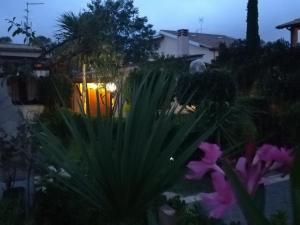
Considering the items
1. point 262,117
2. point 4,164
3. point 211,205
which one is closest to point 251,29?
point 262,117

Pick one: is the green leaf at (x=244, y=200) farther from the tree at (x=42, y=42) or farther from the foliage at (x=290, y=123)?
the foliage at (x=290, y=123)

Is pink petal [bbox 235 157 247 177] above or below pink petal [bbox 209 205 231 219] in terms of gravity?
above

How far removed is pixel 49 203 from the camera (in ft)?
16.1

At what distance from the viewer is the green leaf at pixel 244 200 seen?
3.34 ft

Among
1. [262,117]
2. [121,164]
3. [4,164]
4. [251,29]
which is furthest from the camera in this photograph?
[251,29]

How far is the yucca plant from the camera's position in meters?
3.85

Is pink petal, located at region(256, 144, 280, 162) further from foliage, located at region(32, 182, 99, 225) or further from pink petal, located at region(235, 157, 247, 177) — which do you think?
foliage, located at region(32, 182, 99, 225)

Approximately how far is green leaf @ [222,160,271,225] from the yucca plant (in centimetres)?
274

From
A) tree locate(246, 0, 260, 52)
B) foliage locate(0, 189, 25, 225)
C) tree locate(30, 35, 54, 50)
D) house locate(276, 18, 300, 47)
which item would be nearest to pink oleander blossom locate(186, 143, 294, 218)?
foliage locate(0, 189, 25, 225)

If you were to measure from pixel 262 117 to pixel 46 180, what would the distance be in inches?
312

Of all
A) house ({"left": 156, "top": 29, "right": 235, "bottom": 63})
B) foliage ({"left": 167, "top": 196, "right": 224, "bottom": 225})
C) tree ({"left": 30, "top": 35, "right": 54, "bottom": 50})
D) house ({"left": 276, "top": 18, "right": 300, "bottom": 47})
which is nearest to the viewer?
foliage ({"left": 167, "top": 196, "right": 224, "bottom": 225})

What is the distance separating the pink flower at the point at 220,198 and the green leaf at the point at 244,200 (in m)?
0.02

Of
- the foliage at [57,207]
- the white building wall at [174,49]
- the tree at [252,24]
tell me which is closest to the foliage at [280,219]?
the foliage at [57,207]

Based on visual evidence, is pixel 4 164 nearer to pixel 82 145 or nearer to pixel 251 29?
pixel 82 145
